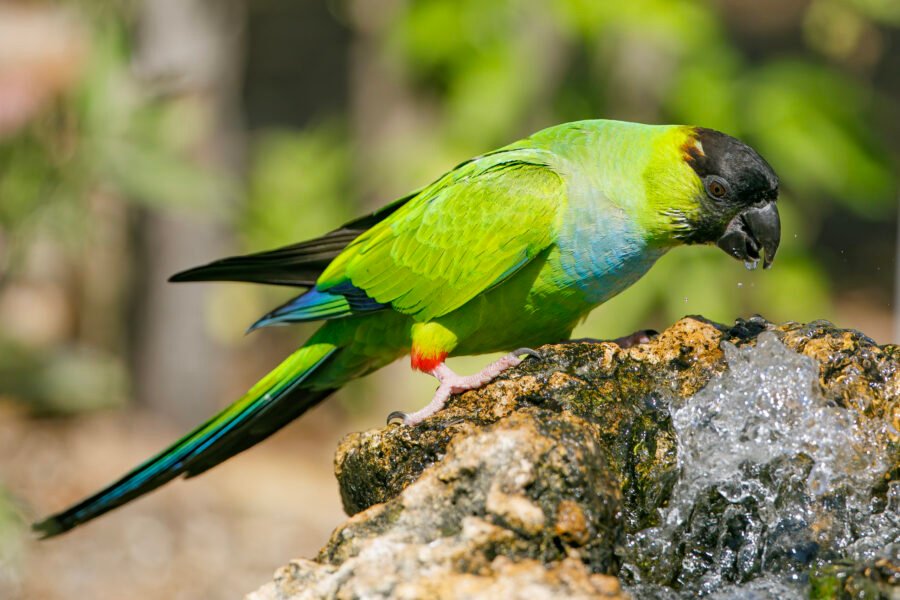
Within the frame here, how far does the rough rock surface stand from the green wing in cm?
51

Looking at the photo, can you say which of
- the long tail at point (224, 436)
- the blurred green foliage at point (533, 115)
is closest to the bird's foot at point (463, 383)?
the long tail at point (224, 436)

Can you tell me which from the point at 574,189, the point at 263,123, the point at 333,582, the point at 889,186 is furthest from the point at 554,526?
the point at 263,123

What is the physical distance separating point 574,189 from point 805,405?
102 cm

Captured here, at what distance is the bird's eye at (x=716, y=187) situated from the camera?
3.13 metres

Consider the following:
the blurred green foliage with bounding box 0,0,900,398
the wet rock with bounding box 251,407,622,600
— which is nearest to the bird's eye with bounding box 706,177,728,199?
the wet rock with bounding box 251,407,622,600

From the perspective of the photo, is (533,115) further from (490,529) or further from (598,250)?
(490,529)

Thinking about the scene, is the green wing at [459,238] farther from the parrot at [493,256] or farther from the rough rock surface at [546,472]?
the rough rock surface at [546,472]

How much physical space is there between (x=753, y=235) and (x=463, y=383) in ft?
3.33

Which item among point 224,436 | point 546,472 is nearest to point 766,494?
point 546,472

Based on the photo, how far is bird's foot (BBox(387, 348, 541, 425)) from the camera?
111 inches

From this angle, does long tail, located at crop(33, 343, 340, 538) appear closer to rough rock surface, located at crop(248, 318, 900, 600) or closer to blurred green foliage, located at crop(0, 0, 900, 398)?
rough rock surface, located at crop(248, 318, 900, 600)

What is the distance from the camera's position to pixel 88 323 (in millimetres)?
8562

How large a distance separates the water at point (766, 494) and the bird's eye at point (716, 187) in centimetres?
65

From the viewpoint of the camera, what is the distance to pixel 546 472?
6.63 ft
